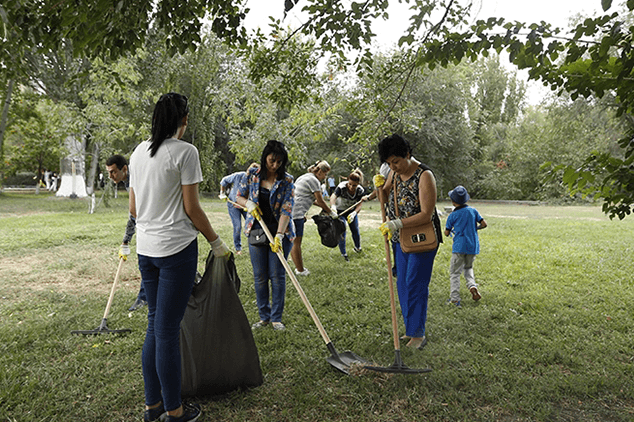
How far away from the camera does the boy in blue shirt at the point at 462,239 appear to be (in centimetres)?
469

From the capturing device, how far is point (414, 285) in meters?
3.45

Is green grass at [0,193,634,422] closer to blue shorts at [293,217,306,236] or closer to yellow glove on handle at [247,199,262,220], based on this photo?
blue shorts at [293,217,306,236]

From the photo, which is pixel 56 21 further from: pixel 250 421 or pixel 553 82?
pixel 553 82

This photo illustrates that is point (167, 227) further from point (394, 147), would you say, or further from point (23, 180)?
point (23, 180)

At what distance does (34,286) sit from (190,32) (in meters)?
4.22

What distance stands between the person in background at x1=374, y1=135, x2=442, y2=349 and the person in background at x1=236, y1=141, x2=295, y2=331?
0.90m

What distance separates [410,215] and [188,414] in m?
2.19

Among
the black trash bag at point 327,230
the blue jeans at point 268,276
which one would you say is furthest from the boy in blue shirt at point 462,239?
the blue jeans at point 268,276

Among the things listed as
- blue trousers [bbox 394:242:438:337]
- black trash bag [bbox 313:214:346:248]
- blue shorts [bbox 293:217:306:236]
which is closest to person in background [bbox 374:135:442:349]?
blue trousers [bbox 394:242:438:337]

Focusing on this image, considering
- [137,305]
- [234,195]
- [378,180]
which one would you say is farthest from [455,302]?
[234,195]

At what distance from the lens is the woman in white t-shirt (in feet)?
7.27

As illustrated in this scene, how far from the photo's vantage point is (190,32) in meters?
3.51

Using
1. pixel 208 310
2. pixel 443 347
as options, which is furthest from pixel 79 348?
pixel 443 347

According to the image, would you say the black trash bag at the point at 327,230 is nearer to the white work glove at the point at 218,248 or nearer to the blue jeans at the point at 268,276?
the blue jeans at the point at 268,276
